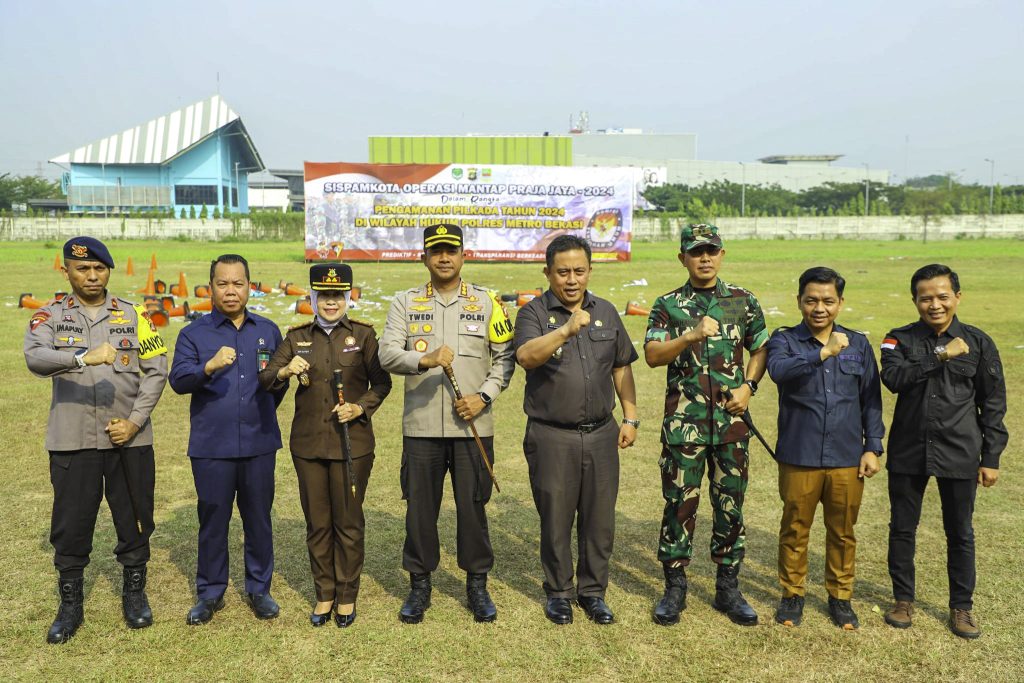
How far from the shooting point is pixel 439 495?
514cm

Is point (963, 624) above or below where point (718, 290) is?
below

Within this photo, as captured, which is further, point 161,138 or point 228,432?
point 161,138

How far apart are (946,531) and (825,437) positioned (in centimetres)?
91

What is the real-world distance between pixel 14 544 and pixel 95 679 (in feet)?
7.77

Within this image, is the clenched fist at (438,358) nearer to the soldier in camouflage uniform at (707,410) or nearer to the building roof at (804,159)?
the soldier in camouflage uniform at (707,410)

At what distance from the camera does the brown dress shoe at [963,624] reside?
4.71 meters

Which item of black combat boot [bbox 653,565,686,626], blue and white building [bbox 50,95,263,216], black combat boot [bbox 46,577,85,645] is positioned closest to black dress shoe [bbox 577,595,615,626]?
black combat boot [bbox 653,565,686,626]

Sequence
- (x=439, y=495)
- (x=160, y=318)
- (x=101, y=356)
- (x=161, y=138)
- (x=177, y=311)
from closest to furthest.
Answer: (x=101, y=356) < (x=439, y=495) < (x=160, y=318) < (x=177, y=311) < (x=161, y=138)

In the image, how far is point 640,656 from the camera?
4562mm

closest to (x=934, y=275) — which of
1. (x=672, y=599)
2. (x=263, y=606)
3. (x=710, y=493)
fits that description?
(x=710, y=493)

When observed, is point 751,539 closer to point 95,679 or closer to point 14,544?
point 95,679

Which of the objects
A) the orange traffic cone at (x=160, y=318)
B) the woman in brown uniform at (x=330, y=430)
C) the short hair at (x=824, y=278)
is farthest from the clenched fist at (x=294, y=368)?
the orange traffic cone at (x=160, y=318)

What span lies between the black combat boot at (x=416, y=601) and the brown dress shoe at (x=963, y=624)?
2.99 metres

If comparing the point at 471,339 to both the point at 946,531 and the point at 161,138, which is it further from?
the point at 161,138
